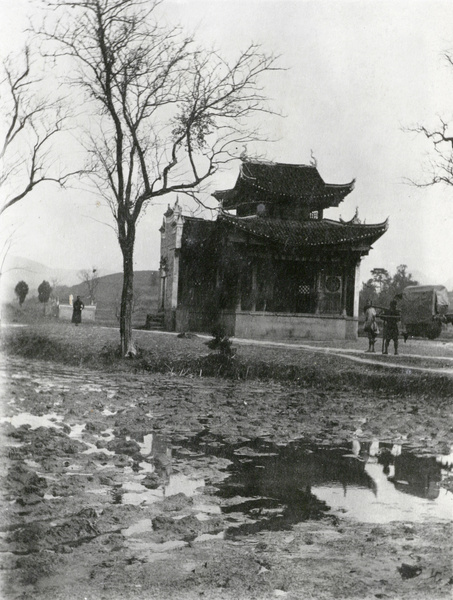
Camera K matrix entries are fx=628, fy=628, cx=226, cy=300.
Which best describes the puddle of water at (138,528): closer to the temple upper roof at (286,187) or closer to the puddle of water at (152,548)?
the puddle of water at (152,548)

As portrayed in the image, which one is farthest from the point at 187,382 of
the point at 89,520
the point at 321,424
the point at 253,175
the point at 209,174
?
the point at 253,175

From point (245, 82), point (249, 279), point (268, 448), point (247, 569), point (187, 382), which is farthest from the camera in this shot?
point (249, 279)

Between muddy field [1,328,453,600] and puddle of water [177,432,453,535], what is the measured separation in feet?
0.07

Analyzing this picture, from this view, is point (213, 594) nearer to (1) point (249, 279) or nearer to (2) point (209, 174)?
(2) point (209, 174)

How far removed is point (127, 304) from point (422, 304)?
1383 centimetres

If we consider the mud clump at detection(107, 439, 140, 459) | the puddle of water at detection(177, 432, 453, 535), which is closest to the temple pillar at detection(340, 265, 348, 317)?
the puddle of water at detection(177, 432, 453, 535)

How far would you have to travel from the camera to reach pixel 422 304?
81.7 ft

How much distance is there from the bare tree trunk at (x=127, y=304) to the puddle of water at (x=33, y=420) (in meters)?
7.36

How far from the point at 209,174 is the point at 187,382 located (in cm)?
556

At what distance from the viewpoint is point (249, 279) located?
2486 centimetres

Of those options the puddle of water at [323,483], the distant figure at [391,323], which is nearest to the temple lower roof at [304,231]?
the distant figure at [391,323]

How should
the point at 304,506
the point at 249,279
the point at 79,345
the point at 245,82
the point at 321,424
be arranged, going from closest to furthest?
1. the point at 304,506
2. the point at 321,424
3. the point at 245,82
4. the point at 79,345
5. the point at 249,279

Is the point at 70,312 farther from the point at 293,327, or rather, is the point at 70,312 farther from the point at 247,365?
the point at 247,365

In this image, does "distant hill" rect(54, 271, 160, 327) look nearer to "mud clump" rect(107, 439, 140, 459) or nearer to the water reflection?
"mud clump" rect(107, 439, 140, 459)
